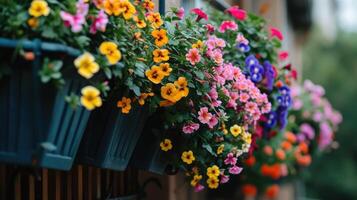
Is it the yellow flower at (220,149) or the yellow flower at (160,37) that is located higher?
the yellow flower at (160,37)

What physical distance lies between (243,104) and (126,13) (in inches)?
33.2

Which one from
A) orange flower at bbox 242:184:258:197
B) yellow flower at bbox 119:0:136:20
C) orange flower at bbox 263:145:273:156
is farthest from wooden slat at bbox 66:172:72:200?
orange flower at bbox 242:184:258:197

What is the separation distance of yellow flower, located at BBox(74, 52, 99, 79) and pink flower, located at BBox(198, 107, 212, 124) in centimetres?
68

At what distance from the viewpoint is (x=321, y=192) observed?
44.0 ft

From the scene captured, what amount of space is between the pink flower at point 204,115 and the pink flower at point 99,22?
639 mm

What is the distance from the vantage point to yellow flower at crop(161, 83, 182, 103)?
2.43 meters

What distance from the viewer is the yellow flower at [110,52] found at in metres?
2.05

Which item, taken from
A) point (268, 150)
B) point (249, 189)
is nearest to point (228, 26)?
point (268, 150)

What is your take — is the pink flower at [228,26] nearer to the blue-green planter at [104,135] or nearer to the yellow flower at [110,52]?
the blue-green planter at [104,135]

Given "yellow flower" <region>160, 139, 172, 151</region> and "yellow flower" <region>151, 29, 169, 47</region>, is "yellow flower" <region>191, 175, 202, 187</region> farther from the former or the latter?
"yellow flower" <region>151, 29, 169, 47</region>

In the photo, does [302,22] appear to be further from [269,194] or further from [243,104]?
[243,104]

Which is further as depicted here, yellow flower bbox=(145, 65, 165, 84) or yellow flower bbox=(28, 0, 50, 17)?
yellow flower bbox=(145, 65, 165, 84)

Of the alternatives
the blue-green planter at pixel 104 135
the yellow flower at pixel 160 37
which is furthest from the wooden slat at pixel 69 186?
the yellow flower at pixel 160 37

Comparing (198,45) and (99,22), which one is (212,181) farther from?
(99,22)
